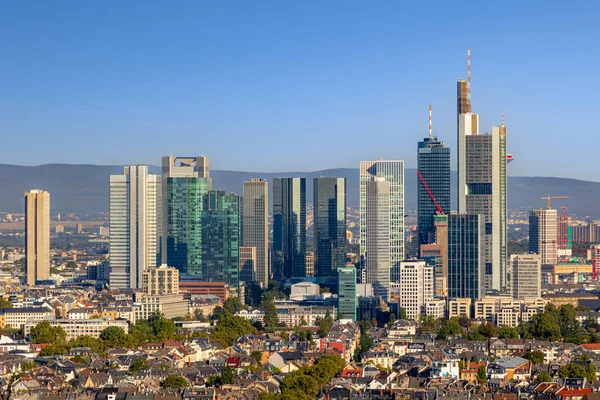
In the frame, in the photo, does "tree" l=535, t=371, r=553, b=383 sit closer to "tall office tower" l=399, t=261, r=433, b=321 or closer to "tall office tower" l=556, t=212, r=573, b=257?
"tall office tower" l=399, t=261, r=433, b=321

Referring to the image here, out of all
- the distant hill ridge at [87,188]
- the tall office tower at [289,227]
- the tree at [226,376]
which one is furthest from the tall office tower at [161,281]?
the distant hill ridge at [87,188]

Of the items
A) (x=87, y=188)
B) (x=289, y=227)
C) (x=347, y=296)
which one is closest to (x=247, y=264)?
(x=289, y=227)

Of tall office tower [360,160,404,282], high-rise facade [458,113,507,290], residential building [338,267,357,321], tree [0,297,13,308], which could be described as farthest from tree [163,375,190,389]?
high-rise facade [458,113,507,290]

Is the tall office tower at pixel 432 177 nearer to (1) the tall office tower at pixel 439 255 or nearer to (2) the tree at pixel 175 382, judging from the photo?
(1) the tall office tower at pixel 439 255

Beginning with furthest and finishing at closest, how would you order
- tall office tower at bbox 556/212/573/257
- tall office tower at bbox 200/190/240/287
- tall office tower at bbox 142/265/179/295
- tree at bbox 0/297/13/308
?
tall office tower at bbox 556/212/573/257 < tall office tower at bbox 200/190/240/287 < tall office tower at bbox 142/265/179/295 < tree at bbox 0/297/13/308

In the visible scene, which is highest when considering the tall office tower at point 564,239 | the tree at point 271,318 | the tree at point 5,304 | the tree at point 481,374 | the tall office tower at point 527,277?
the tall office tower at point 564,239

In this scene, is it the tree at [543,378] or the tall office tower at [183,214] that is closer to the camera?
the tree at [543,378]

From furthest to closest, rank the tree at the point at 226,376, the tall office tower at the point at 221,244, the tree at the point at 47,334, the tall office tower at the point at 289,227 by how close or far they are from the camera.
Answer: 1. the tall office tower at the point at 289,227
2. the tall office tower at the point at 221,244
3. the tree at the point at 47,334
4. the tree at the point at 226,376
